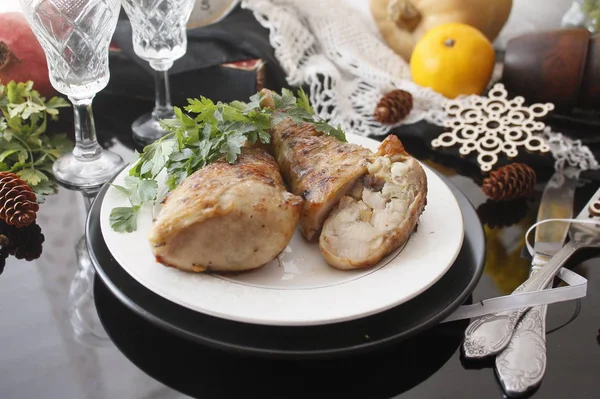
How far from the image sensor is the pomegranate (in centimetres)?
162

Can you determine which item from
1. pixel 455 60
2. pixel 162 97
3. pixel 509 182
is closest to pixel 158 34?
pixel 162 97

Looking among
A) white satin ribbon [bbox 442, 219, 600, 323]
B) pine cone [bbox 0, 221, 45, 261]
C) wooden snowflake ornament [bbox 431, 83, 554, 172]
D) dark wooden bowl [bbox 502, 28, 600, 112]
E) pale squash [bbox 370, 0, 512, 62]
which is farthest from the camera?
pale squash [bbox 370, 0, 512, 62]

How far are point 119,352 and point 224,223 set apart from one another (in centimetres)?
25

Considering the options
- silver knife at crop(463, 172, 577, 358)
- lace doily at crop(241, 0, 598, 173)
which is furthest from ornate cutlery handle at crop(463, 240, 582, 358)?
lace doily at crop(241, 0, 598, 173)

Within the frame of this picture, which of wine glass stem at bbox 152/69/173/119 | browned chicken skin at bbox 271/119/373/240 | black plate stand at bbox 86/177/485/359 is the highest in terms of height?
browned chicken skin at bbox 271/119/373/240

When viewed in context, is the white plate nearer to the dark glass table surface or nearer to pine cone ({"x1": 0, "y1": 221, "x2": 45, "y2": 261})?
the dark glass table surface

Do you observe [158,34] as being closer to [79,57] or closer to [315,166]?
[79,57]

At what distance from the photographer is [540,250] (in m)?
1.21

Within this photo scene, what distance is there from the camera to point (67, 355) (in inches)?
38.0

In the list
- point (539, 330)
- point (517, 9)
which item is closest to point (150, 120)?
point (539, 330)

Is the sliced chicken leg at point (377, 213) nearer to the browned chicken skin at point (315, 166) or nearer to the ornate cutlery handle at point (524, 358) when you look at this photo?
the browned chicken skin at point (315, 166)

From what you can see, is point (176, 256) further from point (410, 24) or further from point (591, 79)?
point (410, 24)

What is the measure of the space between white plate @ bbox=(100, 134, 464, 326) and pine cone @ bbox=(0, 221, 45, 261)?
21 cm

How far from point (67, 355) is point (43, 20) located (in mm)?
700
